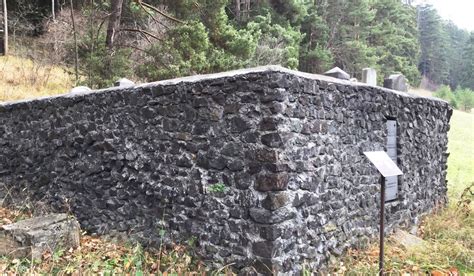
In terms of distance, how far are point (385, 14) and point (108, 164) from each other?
119 ft

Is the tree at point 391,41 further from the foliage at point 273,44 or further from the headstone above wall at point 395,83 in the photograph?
the headstone above wall at point 395,83

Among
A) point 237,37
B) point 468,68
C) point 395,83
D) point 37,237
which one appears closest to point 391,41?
point 468,68

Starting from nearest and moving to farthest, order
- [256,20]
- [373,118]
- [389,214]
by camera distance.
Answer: [373,118] < [389,214] < [256,20]

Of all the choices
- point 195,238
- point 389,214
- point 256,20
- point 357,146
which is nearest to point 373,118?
point 357,146

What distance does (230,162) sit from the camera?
186 inches

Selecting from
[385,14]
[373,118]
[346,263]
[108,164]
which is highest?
[385,14]

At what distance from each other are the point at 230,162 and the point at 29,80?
12.7m

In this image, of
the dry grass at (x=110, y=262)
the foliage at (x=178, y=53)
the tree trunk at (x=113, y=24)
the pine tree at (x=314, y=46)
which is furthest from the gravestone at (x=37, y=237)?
the pine tree at (x=314, y=46)

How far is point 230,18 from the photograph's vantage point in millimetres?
22141

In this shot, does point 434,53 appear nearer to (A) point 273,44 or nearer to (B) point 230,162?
(A) point 273,44

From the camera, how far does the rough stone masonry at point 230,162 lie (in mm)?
4516

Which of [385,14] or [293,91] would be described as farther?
[385,14]

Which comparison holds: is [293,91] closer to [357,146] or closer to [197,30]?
[357,146]

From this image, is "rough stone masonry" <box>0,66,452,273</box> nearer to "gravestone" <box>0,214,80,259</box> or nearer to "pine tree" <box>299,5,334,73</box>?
"gravestone" <box>0,214,80,259</box>
